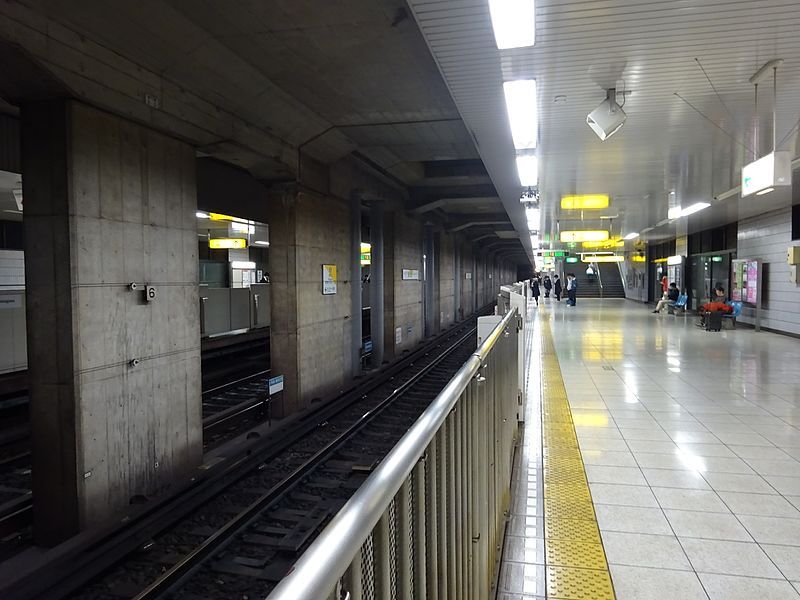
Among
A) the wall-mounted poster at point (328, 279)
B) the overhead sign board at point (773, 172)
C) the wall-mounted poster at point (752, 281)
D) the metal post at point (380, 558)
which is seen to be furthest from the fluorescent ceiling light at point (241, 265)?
the metal post at point (380, 558)

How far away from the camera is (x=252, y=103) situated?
6.32m

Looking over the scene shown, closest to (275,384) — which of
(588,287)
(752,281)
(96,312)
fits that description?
(96,312)

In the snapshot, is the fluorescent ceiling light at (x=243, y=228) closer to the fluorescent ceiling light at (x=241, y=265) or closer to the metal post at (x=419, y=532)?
the fluorescent ceiling light at (x=241, y=265)

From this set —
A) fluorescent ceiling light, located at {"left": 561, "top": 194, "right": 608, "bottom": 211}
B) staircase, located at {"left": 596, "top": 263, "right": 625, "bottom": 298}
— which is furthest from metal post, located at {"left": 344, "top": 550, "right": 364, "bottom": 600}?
staircase, located at {"left": 596, "top": 263, "right": 625, "bottom": 298}

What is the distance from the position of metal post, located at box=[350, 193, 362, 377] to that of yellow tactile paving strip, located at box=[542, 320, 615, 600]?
5.50m

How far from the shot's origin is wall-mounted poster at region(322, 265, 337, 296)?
9281mm

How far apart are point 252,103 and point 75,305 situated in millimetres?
3224

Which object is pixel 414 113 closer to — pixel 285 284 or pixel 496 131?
pixel 496 131

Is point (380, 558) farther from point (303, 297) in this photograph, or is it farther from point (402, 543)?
point (303, 297)

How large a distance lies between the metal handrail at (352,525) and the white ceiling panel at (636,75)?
3.67 meters

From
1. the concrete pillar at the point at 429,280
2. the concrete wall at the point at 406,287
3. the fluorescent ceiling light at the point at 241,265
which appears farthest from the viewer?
the fluorescent ceiling light at the point at 241,265

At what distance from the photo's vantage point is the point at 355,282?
10.8 metres

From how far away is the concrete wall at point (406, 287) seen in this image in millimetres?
13680

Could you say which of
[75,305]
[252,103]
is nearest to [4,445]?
[75,305]
